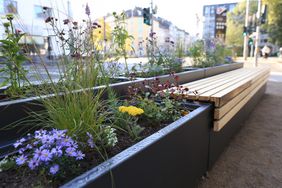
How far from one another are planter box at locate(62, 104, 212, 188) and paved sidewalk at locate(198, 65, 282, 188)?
24cm

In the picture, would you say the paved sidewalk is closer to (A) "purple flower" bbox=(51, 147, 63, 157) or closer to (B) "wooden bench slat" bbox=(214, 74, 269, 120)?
(B) "wooden bench slat" bbox=(214, 74, 269, 120)

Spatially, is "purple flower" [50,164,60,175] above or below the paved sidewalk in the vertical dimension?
above

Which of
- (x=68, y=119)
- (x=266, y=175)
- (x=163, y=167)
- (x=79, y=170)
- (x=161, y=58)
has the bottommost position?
(x=266, y=175)

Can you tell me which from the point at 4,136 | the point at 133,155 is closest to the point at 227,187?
the point at 133,155

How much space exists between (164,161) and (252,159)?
4.96ft

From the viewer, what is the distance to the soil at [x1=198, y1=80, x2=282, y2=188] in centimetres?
208

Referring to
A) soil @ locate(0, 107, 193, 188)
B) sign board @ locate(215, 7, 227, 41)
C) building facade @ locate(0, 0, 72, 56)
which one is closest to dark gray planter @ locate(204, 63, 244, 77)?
building facade @ locate(0, 0, 72, 56)

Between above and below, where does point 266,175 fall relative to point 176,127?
below

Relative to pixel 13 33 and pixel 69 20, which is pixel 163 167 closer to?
pixel 69 20

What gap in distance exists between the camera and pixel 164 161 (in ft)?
4.75

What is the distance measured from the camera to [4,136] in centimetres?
162

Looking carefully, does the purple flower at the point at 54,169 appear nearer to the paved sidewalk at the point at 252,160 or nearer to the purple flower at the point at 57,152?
the purple flower at the point at 57,152

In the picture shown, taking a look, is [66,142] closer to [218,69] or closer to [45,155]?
[45,155]

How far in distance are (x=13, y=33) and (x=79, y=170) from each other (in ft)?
4.94
